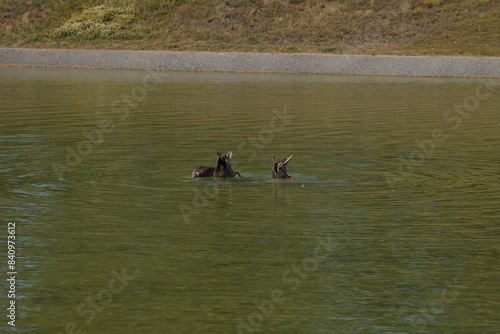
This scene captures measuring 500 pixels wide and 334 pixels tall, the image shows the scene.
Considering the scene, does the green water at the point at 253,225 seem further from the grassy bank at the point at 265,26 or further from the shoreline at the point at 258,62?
the grassy bank at the point at 265,26

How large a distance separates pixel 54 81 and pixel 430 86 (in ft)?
62.3

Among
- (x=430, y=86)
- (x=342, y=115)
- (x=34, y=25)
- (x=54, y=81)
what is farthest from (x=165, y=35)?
(x=342, y=115)

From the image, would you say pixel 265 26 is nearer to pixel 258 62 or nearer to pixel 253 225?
pixel 258 62

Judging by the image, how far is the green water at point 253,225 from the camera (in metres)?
9.01

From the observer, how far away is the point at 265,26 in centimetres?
7019

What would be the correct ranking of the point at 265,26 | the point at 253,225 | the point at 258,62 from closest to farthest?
the point at 253,225 < the point at 258,62 < the point at 265,26

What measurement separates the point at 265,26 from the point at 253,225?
58.3 m


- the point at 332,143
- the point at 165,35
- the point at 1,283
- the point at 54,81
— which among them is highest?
the point at 165,35

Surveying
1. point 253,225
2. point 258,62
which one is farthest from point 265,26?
point 253,225

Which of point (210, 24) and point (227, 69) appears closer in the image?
point (227, 69)

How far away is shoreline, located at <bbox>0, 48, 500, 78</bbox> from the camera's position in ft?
174

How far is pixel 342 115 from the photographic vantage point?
30.0m

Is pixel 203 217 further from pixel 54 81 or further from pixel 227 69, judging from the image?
pixel 227 69

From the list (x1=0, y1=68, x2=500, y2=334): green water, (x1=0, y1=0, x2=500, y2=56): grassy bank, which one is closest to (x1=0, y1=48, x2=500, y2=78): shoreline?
(x1=0, y1=0, x2=500, y2=56): grassy bank
